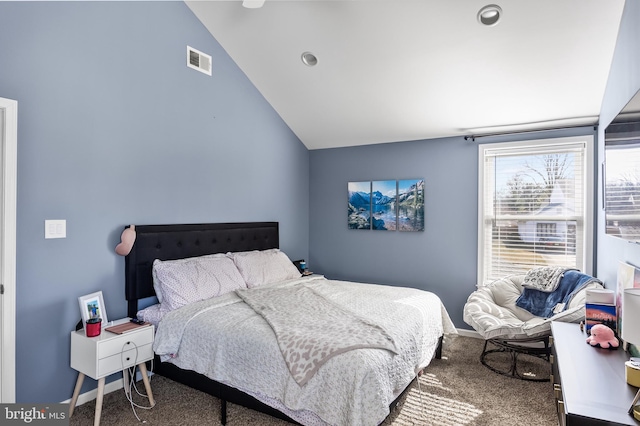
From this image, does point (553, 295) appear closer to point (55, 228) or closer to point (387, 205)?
point (387, 205)

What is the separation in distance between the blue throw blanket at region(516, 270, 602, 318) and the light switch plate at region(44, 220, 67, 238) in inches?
149

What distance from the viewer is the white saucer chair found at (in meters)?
2.87

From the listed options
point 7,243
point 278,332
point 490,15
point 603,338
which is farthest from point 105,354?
point 490,15

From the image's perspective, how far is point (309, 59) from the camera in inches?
142

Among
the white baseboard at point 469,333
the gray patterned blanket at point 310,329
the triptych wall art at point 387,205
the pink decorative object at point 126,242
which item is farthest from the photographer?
the triptych wall art at point 387,205

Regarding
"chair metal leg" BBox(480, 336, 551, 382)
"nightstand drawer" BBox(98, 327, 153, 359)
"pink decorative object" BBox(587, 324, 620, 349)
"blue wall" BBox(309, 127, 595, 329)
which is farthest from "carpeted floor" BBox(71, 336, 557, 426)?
"blue wall" BBox(309, 127, 595, 329)

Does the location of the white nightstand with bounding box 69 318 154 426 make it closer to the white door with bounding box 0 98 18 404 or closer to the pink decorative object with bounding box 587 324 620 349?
the white door with bounding box 0 98 18 404

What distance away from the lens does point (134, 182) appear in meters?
3.05

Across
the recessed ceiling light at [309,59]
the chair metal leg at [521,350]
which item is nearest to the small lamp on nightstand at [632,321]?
the chair metal leg at [521,350]

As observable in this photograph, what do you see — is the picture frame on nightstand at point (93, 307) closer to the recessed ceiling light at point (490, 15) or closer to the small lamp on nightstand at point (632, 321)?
the small lamp on nightstand at point (632, 321)

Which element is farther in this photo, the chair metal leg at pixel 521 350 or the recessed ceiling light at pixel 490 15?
the chair metal leg at pixel 521 350

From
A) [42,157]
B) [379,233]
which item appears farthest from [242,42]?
[379,233]

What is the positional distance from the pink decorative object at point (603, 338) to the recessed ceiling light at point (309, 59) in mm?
3016

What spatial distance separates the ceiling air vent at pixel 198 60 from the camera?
11.4 feet
